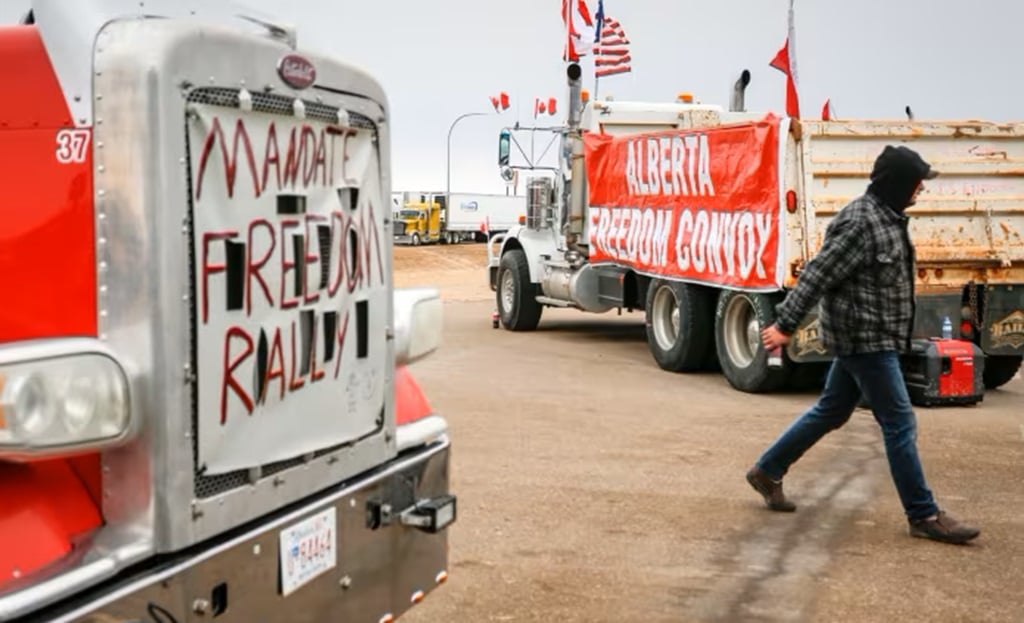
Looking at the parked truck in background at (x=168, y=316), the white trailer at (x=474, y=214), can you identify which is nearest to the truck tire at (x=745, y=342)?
the parked truck in background at (x=168, y=316)

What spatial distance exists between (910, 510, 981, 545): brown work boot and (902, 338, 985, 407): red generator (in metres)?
4.79

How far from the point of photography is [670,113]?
1661 centimetres

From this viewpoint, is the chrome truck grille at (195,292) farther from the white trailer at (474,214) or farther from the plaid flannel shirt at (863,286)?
the white trailer at (474,214)

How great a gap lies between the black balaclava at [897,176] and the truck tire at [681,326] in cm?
662

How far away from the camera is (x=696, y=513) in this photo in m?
7.34

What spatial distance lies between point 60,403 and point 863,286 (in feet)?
15.8

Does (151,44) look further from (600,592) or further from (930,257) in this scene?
(930,257)

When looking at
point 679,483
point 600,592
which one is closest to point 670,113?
point 679,483

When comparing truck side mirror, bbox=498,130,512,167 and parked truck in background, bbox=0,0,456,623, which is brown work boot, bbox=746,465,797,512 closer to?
parked truck in background, bbox=0,0,456,623

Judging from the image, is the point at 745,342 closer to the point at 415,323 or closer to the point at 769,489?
the point at 769,489

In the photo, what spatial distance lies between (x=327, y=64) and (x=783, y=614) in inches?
126

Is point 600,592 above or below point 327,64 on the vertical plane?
below

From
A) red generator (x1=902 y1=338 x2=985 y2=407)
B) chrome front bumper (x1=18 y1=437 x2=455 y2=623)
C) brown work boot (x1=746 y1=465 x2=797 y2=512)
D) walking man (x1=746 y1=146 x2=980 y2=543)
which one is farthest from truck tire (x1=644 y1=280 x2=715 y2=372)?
chrome front bumper (x1=18 y1=437 x2=455 y2=623)

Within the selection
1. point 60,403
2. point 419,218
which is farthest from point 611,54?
point 419,218
